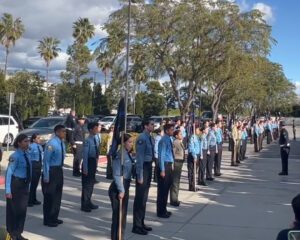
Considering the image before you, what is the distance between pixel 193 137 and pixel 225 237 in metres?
5.24

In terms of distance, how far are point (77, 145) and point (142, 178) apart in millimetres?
7103

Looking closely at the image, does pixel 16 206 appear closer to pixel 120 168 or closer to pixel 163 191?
pixel 120 168

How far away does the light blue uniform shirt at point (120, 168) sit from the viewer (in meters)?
7.86

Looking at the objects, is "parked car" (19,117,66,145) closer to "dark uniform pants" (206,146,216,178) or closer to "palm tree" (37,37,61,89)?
"dark uniform pants" (206,146,216,178)

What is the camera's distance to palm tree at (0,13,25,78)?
60562 mm

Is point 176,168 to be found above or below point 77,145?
below

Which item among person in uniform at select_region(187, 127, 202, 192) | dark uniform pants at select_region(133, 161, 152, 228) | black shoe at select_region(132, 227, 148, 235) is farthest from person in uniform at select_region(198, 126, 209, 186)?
black shoe at select_region(132, 227, 148, 235)

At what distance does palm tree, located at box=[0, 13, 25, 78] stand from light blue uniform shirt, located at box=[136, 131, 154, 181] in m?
54.3

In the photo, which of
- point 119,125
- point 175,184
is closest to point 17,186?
point 119,125

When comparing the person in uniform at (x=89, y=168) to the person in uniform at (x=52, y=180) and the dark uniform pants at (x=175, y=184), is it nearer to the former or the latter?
the person in uniform at (x=52, y=180)

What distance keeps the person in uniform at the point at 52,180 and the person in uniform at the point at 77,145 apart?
6.45 metres

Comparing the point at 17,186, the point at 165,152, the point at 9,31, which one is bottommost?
the point at 17,186

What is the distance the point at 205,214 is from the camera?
1034 cm

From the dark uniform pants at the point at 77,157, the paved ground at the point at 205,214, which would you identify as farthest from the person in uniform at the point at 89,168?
the dark uniform pants at the point at 77,157
